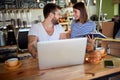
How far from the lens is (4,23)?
4.64m

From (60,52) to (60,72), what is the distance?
159 mm

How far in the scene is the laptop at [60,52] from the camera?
1244 mm

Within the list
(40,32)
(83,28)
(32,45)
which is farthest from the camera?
(83,28)

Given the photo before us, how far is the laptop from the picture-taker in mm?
1244

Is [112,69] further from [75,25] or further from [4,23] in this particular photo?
[4,23]

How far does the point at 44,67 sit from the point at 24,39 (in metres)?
1.78

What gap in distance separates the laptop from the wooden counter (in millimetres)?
53

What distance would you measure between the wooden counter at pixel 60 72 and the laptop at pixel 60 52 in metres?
0.05

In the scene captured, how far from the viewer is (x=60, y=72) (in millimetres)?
1327

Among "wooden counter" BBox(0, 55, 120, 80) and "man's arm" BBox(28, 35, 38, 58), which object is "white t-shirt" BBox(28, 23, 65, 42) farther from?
"wooden counter" BBox(0, 55, 120, 80)

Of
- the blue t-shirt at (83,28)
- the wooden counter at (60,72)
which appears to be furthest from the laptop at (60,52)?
the blue t-shirt at (83,28)

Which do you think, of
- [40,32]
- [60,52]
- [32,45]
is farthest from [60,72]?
→ [40,32]

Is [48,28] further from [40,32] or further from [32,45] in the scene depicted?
[32,45]

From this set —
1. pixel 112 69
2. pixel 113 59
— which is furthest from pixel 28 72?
pixel 113 59
